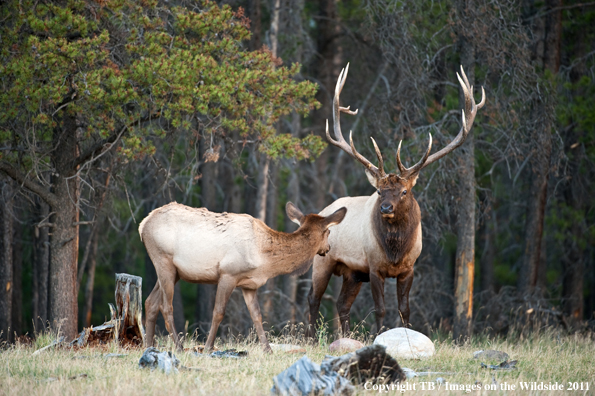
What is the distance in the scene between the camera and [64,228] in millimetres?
9500

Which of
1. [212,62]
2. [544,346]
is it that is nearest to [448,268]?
[544,346]

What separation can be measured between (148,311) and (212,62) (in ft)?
10.8

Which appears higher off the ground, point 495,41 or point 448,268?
point 495,41

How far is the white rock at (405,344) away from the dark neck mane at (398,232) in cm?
140

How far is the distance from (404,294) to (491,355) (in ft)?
5.55

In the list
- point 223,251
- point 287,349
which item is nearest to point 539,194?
point 287,349

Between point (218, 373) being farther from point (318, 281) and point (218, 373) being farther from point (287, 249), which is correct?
point (318, 281)

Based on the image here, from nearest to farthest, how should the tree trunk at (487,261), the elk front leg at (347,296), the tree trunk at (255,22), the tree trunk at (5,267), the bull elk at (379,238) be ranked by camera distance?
1. the bull elk at (379,238)
2. the elk front leg at (347,296)
3. the tree trunk at (5,267)
4. the tree trunk at (255,22)
5. the tree trunk at (487,261)

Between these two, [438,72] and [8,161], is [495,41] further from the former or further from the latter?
[8,161]

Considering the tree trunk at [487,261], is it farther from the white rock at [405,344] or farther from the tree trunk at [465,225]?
the white rock at [405,344]

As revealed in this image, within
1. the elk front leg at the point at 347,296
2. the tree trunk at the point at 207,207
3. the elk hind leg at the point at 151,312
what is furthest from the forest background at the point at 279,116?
the elk hind leg at the point at 151,312

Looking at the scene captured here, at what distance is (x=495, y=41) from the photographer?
11.7 meters

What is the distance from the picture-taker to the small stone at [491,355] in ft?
23.9

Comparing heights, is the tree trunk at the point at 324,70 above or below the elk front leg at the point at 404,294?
above
